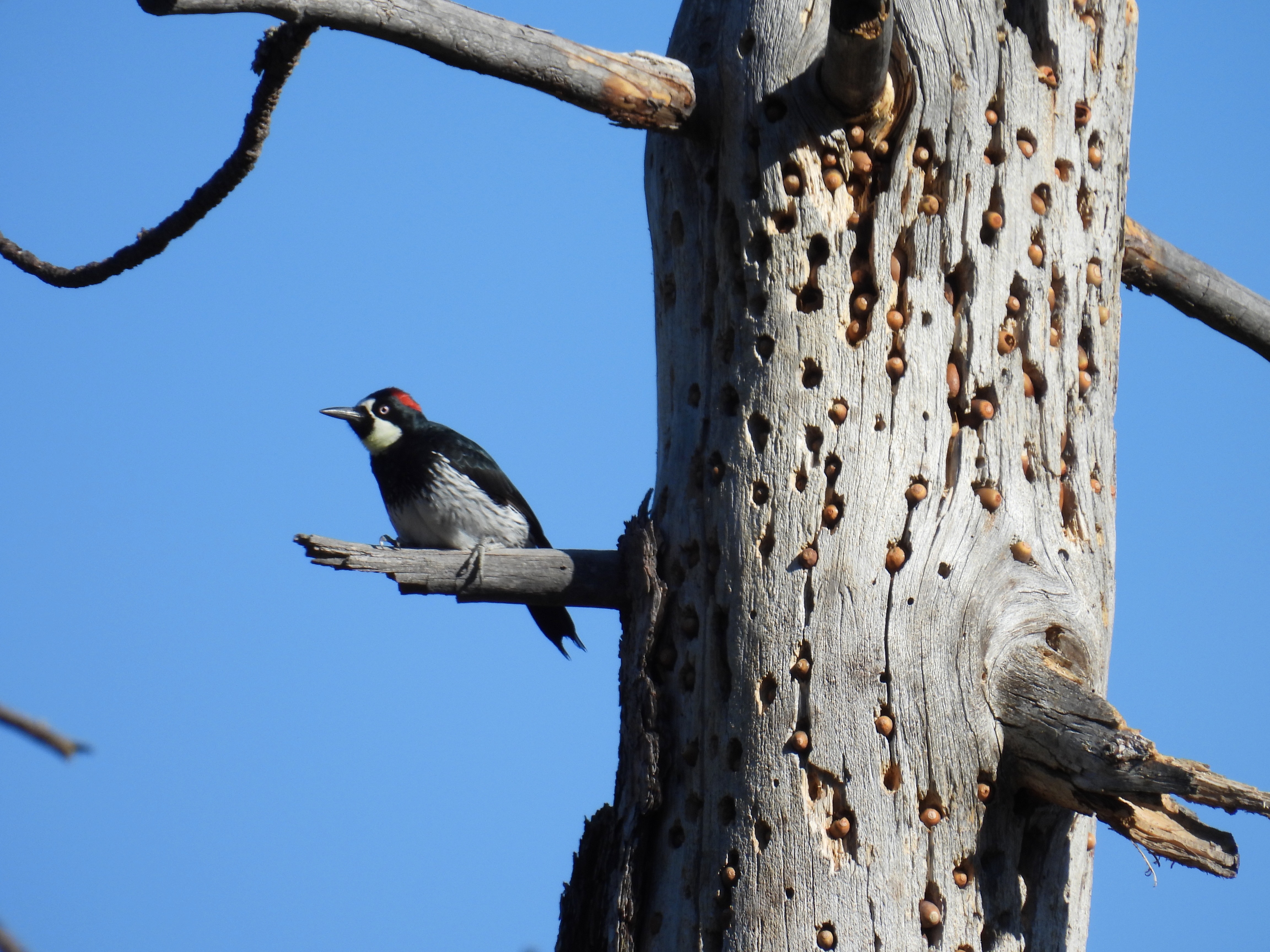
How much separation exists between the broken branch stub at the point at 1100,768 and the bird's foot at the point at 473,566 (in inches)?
46.2

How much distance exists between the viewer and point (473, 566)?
2811 millimetres

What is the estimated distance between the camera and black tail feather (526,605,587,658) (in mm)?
5090

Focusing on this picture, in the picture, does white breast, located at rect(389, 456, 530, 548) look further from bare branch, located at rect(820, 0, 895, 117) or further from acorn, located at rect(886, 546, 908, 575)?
bare branch, located at rect(820, 0, 895, 117)

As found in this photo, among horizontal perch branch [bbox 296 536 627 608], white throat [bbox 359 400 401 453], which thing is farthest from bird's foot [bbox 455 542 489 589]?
white throat [bbox 359 400 401 453]

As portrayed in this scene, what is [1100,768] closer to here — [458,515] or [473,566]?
[473,566]

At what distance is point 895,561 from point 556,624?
2669mm

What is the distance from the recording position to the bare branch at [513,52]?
2270 millimetres

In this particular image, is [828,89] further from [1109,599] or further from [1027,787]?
[1027,787]

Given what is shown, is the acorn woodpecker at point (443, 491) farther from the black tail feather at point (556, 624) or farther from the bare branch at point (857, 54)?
the bare branch at point (857, 54)

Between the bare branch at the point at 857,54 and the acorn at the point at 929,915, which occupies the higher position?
the bare branch at the point at 857,54

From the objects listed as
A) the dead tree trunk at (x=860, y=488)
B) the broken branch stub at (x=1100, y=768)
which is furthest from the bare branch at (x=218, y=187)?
the broken branch stub at (x=1100, y=768)

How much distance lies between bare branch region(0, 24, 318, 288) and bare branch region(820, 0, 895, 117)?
3.48ft

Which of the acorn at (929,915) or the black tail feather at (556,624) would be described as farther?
the black tail feather at (556,624)

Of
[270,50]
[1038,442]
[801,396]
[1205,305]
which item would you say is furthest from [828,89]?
[1205,305]
